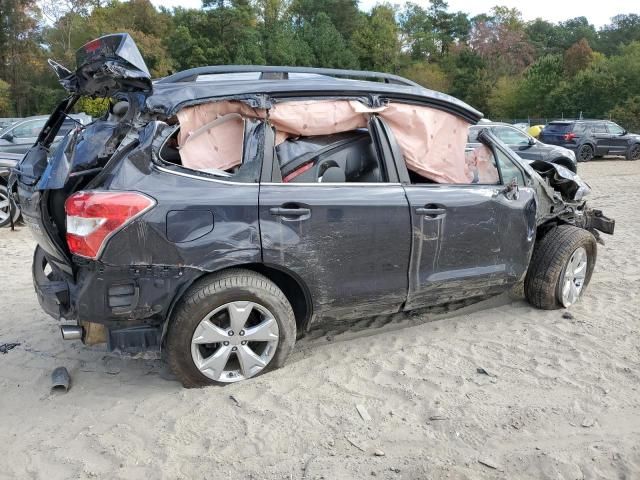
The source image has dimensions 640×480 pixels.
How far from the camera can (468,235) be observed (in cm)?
407

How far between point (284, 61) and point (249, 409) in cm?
6018

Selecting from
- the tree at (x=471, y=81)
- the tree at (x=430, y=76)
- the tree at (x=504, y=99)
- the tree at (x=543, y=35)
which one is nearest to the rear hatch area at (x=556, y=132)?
the tree at (x=504, y=99)

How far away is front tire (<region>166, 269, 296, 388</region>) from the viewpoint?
3.27 meters

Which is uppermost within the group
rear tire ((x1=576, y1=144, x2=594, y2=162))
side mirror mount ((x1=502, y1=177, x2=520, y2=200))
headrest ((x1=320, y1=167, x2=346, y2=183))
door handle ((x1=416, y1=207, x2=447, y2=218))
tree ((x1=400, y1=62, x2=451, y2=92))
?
tree ((x1=400, y1=62, x2=451, y2=92))

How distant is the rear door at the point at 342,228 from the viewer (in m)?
3.44

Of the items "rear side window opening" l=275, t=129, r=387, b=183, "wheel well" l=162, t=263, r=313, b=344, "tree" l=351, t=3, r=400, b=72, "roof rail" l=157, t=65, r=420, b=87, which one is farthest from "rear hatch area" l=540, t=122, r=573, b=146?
"tree" l=351, t=3, r=400, b=72

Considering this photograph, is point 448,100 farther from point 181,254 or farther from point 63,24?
point 63,24

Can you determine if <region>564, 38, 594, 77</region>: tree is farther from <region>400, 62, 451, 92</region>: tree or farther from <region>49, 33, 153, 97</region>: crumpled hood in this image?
<region>49, 33, 153, 97</region>: crumpled hood

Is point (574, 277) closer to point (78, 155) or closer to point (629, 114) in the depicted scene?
point (78, 155)

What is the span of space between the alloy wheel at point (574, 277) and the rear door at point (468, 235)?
19.9 inches

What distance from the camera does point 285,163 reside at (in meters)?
3.61

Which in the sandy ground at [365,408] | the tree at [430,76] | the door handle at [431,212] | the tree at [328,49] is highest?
the tree at [328,49]

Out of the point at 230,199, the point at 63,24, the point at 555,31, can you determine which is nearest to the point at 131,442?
the point at 230,199

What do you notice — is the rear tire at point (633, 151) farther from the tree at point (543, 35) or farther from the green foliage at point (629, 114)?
the tree at point (543, 35)
